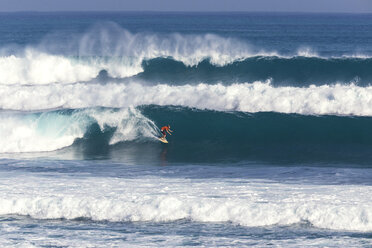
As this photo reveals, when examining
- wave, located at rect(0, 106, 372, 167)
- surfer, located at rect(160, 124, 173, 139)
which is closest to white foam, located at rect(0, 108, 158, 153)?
wave, located at rect(0, 106, 372, 167)

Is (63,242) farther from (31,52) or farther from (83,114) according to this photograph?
(31,52)

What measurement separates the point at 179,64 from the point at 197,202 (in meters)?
16.2

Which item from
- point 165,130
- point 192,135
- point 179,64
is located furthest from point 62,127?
point 179,64

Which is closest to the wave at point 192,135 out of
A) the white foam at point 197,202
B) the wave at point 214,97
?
the wave at point 214,97

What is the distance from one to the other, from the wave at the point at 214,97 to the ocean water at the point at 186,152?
0.05m

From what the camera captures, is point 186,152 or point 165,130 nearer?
point 186,152

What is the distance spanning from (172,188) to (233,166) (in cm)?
287

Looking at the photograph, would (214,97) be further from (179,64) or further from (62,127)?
(179,64)

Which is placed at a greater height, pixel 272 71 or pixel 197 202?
pixel 272 71

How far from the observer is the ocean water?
34.1 feet

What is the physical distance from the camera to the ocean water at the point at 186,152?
34.1ft

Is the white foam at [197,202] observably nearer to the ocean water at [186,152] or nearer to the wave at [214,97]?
the ocean water at [186,152]

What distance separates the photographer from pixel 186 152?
16.7 meters

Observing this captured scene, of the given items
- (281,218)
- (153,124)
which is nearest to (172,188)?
(281,218)
